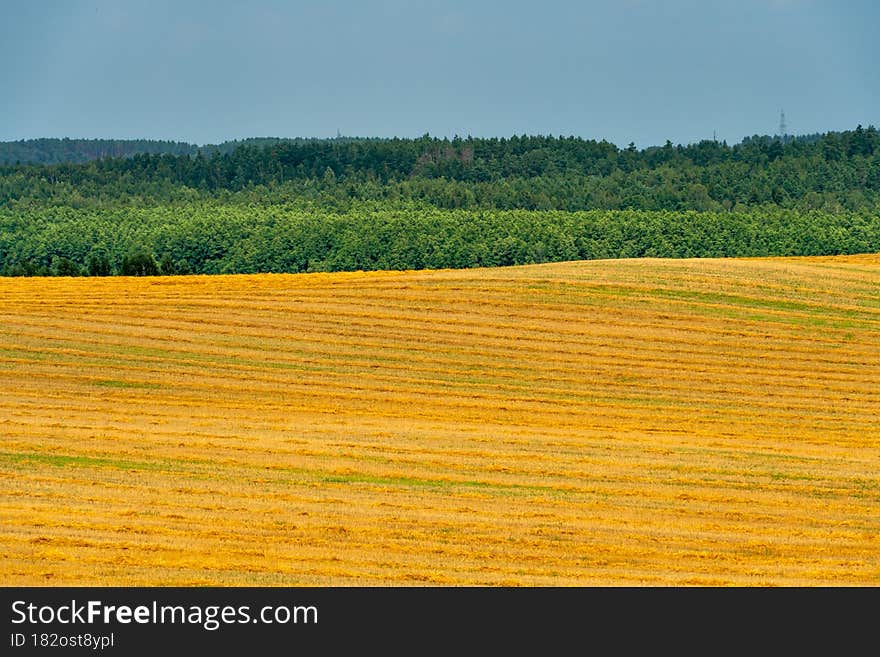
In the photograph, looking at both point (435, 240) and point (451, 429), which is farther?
point (435, 240)

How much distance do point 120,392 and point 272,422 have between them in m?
4.82

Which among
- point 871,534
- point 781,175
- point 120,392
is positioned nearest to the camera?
point 871,534

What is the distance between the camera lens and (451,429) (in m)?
31.3

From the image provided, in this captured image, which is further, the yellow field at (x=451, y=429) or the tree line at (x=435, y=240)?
the tree line at (x=435, y=240)

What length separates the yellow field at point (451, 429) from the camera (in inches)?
869

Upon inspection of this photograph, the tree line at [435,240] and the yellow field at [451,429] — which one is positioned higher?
the tree line at [435,240]

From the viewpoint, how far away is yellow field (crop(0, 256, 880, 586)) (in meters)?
22.1

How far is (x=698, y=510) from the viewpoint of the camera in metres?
24.9

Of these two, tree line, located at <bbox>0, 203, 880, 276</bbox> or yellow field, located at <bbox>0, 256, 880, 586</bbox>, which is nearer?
yellow field, located at <bbox>0, 256, 880, 586</bbox>

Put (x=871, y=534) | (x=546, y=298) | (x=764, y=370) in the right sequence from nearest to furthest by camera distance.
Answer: (x=871, y=534), (x=764, y=370), (x=546, y=298)

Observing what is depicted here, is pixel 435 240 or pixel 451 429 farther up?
pixel 435 240

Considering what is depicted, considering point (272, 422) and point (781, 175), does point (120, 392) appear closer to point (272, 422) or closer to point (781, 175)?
point (272, 422)
